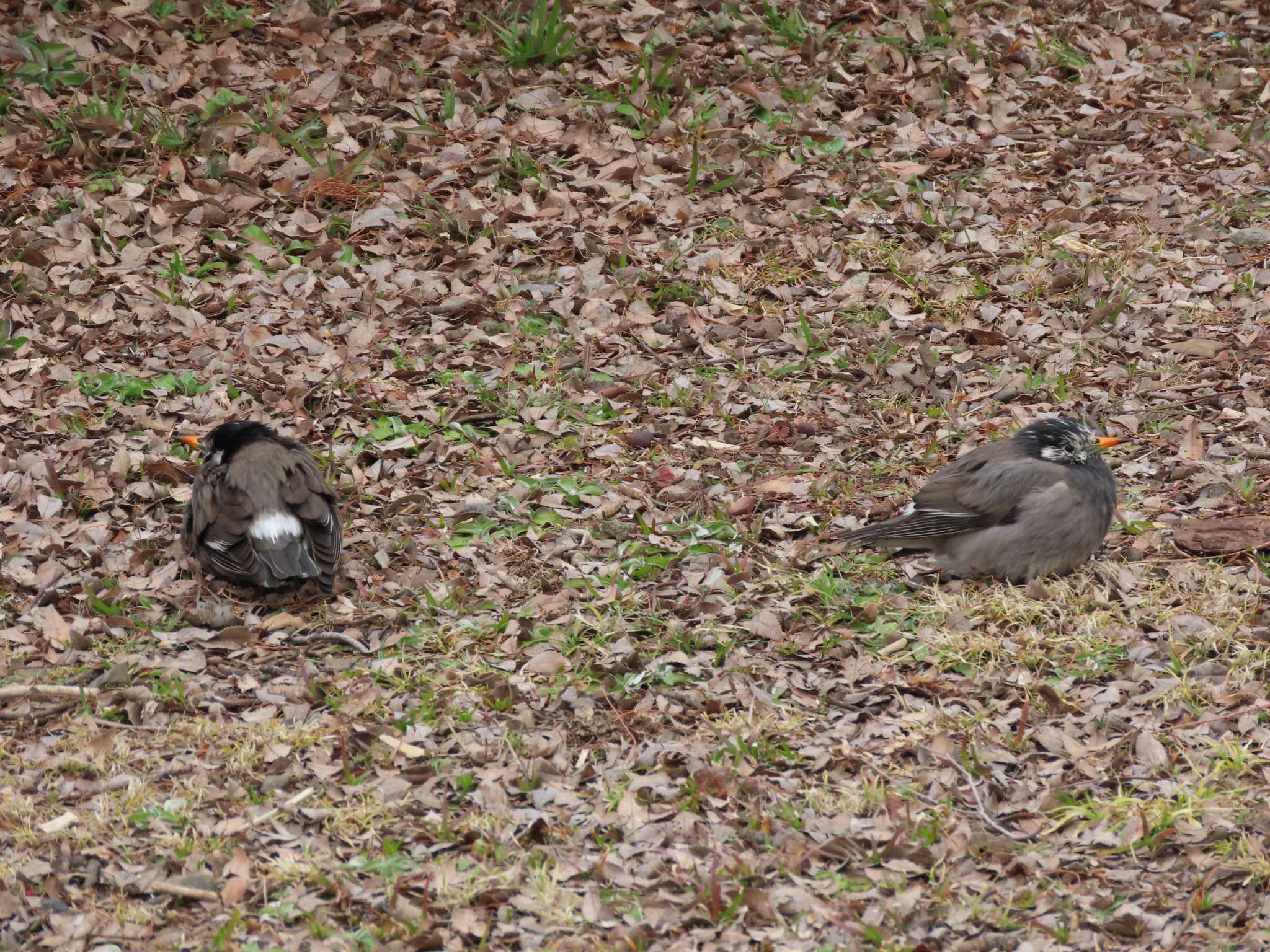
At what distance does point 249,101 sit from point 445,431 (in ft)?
11.9

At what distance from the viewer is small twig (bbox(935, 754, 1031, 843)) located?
182 inches

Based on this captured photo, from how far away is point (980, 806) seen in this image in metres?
4.75

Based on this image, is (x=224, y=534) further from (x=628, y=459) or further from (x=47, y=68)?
(x=47, y=68)

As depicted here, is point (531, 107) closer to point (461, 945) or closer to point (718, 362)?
point (718, 362)

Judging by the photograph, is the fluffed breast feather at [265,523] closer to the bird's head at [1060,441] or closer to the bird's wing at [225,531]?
the bird's wing at [225,531]

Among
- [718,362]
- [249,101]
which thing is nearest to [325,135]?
[249,101]

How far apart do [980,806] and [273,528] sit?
10.3 ft

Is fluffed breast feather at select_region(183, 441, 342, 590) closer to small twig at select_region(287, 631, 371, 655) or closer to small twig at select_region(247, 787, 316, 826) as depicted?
small twig at select_region(287, 631, 371, 655)

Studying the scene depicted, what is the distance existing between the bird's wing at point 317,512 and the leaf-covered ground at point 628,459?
9.2 inches

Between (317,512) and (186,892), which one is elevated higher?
(317,512)

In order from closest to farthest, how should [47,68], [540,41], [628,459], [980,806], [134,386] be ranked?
1. [980,806]
2. [628,459]
3. [134,386]
4. [47,68]
5. [540,41]

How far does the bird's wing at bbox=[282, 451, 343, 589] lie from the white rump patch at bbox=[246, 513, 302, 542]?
A: 0.18ft

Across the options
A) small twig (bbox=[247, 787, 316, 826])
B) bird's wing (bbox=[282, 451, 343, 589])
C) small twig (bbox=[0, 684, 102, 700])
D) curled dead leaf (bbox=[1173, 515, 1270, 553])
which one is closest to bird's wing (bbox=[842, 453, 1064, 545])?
curled dead leaf (bbox=[1173, 515, 1270, 553])

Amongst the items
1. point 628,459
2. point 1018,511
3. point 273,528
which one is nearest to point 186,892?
point 273,528
